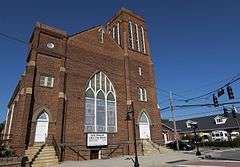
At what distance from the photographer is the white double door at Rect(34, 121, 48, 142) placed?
22741 mm

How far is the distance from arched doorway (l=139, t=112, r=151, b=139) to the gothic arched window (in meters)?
3.92

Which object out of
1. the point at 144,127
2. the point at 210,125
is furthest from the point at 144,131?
the point at 210,125

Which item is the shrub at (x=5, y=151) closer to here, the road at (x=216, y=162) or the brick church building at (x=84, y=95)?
the brick church building at (x=84, y=95)

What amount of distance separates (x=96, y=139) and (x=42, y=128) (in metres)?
5.85

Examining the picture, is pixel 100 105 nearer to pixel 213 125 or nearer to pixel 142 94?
pixel 142 94

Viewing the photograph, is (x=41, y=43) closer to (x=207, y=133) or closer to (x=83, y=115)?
(x=83, y=115)

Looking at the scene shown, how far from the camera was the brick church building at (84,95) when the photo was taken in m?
23.1

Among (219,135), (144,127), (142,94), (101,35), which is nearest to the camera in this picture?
(144,127)

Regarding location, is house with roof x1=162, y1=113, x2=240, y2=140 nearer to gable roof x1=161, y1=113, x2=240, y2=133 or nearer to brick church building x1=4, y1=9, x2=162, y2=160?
gable roof x1=161, y1=113, x2=240, y2=133

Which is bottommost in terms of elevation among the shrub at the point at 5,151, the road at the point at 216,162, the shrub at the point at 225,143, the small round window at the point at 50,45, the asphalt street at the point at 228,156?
the road at the point at 216,162

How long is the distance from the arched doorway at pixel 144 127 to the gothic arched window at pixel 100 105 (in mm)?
3922

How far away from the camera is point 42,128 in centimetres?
2311

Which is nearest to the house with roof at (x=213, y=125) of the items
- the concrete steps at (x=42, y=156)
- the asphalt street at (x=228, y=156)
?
the asphalt street at (x=228, y=156)

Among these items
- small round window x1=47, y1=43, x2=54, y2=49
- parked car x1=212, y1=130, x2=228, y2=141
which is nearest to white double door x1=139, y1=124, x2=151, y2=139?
small round window x1=47, y1=43, x2=54, y2=49
